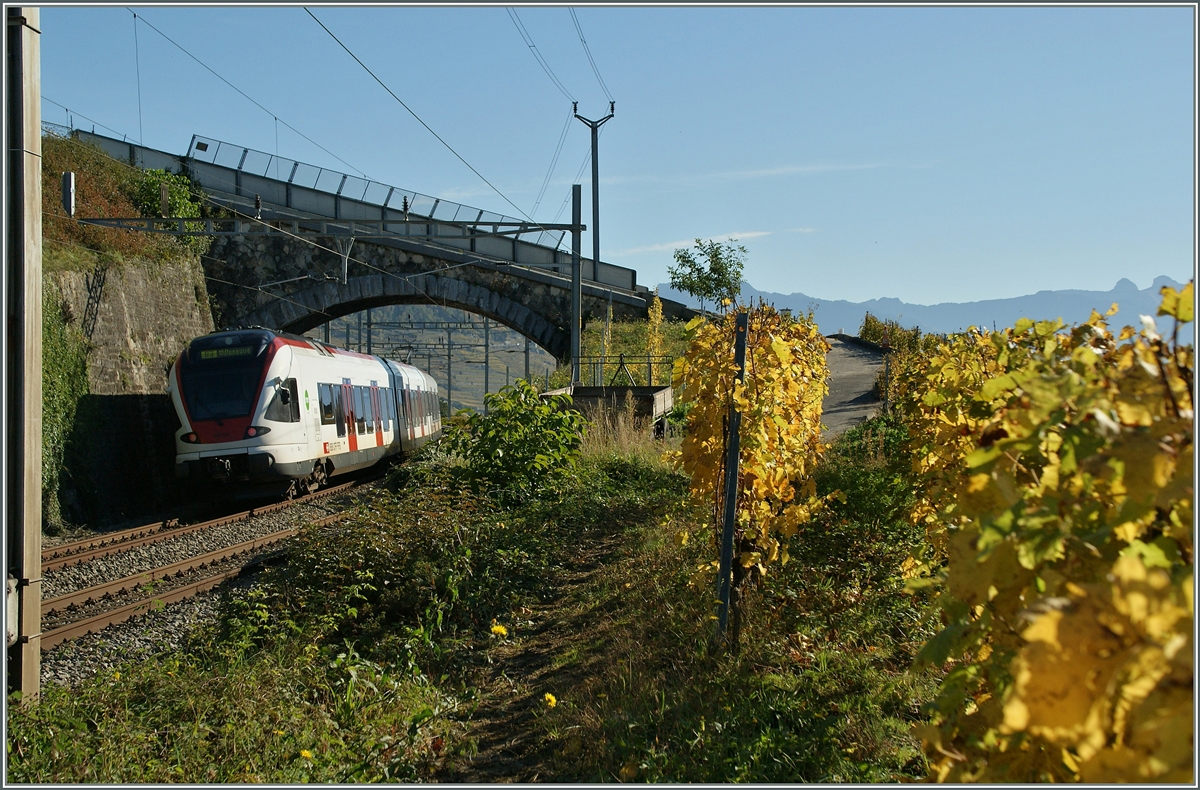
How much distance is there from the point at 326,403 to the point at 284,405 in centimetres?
165

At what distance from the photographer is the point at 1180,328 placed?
1785 millimetres

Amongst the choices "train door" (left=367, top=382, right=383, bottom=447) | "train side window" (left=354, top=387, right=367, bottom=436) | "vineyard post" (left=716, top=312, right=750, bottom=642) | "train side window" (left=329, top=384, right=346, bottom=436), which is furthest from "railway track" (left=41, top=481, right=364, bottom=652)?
"train door" (left=367, top=382, right=383, bottom=447)

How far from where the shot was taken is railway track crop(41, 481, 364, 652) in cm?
734

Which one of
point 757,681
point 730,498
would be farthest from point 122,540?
point 757,681

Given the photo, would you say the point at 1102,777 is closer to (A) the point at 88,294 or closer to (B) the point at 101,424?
(B) the point at 101,424

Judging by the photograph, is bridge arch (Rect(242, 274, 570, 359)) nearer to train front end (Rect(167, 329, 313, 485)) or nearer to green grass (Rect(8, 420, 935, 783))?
train front end (Rect(167, 329, 313, 485))

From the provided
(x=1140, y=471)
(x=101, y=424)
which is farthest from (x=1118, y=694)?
(x=101, y=424)

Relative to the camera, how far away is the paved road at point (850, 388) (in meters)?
22.2

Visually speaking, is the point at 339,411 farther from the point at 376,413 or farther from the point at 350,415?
the point at 376,413

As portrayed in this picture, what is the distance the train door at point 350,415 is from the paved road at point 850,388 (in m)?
9.00

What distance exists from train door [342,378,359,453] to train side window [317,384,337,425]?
661 millimetres

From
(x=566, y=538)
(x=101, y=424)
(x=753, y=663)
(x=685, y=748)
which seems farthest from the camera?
(x=101, y=424)

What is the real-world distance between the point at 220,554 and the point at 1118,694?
9.99m

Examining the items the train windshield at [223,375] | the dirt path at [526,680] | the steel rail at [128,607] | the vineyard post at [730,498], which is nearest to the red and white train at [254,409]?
the train windshield at [223,375]
